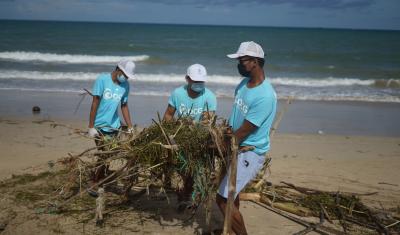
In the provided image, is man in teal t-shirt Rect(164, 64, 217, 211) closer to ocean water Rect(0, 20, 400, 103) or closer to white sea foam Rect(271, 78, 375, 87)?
ocean water Rect(0, 20, 400, 103)

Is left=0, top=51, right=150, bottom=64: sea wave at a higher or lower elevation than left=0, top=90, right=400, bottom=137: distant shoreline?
higher

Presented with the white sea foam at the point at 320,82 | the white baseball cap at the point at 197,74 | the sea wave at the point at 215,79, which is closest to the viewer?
the white baseball cap at the point at 197,74

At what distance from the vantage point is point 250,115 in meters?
3.53

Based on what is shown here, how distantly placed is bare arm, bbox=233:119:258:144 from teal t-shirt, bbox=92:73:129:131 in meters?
1.88

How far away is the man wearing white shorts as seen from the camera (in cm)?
352

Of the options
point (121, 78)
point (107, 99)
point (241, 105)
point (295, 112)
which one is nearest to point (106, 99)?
point (107, 99)

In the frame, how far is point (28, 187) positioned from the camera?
546 cm


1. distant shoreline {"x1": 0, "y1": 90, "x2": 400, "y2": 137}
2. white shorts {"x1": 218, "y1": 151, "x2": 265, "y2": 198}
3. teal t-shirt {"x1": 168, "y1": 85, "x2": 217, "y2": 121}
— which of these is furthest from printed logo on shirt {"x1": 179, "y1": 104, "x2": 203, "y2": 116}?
distant shoreline {"x1": 0, "y1": 90, "x2": 400, "y2": 137}

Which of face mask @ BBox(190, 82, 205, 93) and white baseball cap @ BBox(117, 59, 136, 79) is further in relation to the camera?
white baseball cap @ BBox(117, 59, 136, 79)

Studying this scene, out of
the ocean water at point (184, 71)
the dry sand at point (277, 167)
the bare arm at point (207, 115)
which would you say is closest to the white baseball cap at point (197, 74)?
the bare arm at point (207, 115)

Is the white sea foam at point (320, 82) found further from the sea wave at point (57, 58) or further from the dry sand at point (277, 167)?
the sea wave at point (57, 58)

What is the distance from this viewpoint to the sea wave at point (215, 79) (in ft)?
58.0

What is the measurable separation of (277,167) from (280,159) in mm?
559

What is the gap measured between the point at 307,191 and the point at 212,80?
1362 cm
